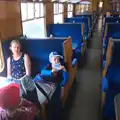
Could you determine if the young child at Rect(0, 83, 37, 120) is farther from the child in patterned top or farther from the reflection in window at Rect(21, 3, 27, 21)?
the reflection in window at Rect(21, 3, 27, 21)

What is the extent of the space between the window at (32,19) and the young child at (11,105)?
6.97ft

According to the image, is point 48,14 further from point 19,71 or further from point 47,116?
point 47,116

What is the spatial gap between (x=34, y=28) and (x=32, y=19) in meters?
0.28

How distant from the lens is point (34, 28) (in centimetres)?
379

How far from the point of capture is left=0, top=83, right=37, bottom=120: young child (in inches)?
45.7

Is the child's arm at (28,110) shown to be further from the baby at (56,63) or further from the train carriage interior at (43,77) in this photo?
the baby at (56,63)

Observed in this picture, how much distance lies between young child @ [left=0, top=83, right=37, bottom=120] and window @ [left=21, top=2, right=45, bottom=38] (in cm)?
212

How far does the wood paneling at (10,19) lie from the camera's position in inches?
99.3

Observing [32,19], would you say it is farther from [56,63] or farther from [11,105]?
[11,105]

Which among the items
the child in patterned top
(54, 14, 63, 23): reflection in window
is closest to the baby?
the child in patterned top

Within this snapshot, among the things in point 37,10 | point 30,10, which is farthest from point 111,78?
point 37,10

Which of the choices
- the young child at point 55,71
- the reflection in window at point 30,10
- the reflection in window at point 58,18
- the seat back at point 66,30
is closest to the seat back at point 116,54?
the young child at point 55,71

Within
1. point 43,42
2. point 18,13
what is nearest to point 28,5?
point 18,13

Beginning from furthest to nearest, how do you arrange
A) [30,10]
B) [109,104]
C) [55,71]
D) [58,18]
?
[58,18] < [30,10] < [55,71] < [109,104]
